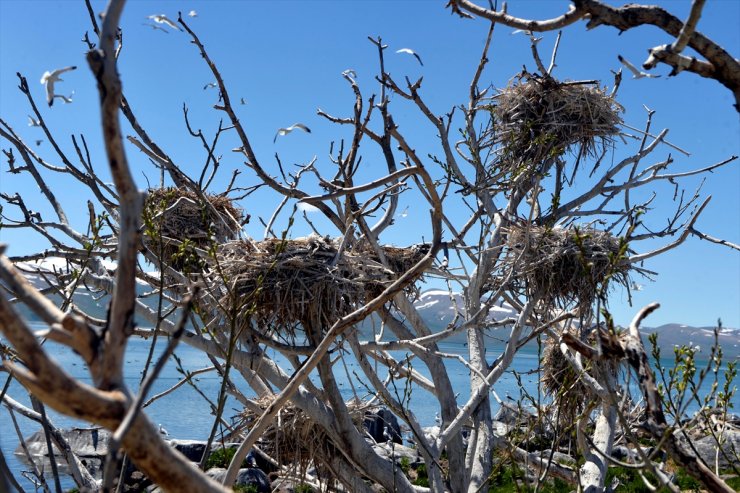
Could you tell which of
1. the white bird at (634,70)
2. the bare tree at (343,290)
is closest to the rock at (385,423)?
the bare tree at (343,290)

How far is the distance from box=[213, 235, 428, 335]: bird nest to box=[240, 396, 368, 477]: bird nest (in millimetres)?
1101

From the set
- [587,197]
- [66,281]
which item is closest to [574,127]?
[587,197]

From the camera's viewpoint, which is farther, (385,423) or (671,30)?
(385,423)

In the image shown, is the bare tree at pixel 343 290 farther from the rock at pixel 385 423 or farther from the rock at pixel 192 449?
the rock at pixel 192 449

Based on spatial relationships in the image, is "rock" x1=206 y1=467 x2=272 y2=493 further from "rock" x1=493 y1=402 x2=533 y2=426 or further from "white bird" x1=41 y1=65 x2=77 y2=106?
"white bird" x1=41 y1=65 x2=77 y2=106

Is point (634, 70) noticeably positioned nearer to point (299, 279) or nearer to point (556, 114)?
point (299, 279)

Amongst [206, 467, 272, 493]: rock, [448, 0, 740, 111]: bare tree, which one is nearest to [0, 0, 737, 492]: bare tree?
[448, 0, 740, 111]: bare tree

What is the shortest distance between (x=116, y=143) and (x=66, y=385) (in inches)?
14.1

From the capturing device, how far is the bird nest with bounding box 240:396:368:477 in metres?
5.27

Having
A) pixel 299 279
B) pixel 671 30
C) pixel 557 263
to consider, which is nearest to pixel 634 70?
pixel 671 30

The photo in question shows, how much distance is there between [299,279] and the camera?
413 cm

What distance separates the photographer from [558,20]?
68.9 inches

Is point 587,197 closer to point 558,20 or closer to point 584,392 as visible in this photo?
point 584,392

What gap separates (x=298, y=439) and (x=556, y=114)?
3.64 m
